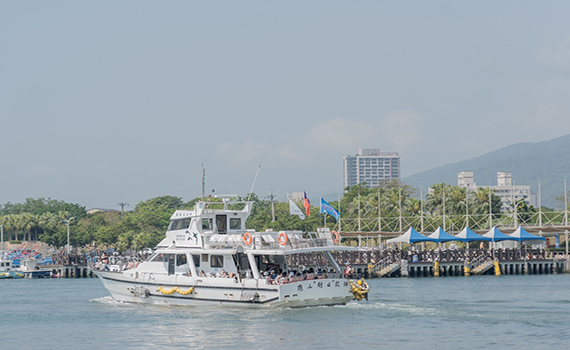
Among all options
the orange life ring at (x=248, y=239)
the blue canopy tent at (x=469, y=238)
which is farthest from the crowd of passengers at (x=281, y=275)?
the blue canopy tent at (x=469, y=238)

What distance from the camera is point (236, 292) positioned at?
3703 centimetres

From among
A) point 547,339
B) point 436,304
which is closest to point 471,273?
point 436,304

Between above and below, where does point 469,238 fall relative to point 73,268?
above

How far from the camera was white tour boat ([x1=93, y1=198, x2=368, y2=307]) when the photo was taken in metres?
36.2

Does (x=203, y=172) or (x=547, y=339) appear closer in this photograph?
(x=547, y=339)

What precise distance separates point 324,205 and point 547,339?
32463 mm

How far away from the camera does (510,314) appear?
36969 mm

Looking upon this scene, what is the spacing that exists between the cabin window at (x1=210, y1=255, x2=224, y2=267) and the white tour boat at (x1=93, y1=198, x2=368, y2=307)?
0.04 metres

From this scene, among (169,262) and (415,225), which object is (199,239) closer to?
(169,262)

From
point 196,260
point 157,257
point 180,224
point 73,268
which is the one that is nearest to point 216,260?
point 196,260

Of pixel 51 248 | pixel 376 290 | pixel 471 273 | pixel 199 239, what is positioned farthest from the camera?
pixel 51 248

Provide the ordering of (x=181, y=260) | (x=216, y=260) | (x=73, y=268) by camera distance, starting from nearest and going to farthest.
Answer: (x=216, y=260), (x=181, y=260), (x=73, y=268)

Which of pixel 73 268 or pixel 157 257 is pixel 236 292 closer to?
pixel 157 257

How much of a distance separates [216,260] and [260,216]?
79149mm
